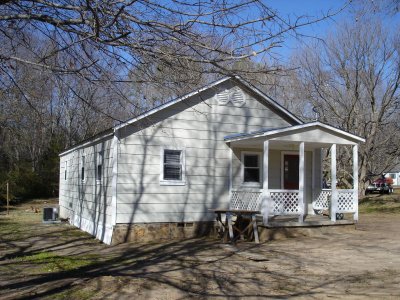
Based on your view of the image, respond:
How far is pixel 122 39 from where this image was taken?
5301 mm

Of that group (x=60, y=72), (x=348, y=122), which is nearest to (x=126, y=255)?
(x=60, y=72)

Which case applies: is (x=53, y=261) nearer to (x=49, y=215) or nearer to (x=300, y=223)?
(x=300, y=223)

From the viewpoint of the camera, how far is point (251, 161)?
15.8 meters

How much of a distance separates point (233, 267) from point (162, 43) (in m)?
5.85

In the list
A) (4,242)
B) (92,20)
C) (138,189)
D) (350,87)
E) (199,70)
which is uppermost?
(350,87)

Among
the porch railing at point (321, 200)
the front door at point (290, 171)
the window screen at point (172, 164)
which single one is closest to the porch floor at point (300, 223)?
the porch railing at point (321, 200)

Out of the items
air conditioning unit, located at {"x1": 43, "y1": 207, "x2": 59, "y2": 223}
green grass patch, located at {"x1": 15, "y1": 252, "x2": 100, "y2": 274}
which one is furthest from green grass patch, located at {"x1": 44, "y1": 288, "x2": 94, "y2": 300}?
air conditioning unit, located at {"x1": 43, "y1": 207, "x2": 59, "y2": 223}

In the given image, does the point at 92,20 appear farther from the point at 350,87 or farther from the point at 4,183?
the point at 4,183

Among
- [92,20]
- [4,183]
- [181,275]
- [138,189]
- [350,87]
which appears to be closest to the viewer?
[92,20]

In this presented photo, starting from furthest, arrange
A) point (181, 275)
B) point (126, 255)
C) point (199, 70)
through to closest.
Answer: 1. point (126, 255)
2. point (181, 275)
3. point (199, 70)

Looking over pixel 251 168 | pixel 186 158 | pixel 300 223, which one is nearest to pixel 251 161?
pixel 251 168

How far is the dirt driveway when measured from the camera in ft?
25.0

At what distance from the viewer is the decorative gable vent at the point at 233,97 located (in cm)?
1527

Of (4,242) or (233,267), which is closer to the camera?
(233,267)
